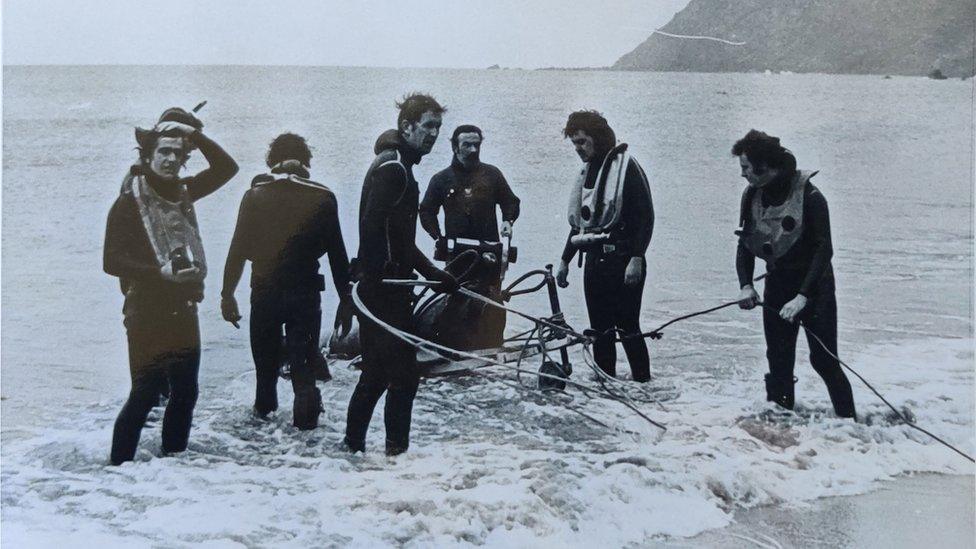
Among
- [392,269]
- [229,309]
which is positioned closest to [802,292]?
[392,269]

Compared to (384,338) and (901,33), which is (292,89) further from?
(901,33)

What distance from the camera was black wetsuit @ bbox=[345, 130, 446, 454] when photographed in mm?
3213

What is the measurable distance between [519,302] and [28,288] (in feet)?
6.47

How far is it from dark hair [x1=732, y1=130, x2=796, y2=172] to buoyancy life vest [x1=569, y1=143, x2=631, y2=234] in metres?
0.47

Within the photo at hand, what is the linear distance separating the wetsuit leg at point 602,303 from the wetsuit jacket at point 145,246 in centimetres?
150

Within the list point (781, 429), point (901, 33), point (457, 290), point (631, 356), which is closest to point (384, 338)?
point (457, 290)

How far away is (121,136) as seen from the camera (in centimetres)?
354

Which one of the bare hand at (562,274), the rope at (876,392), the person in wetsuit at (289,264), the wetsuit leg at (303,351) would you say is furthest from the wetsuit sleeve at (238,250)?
the rope at (876,392)

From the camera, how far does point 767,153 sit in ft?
11.6

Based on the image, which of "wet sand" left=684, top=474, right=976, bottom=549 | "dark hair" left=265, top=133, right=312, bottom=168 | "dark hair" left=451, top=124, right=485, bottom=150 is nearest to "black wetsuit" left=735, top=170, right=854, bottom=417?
"wet sand" left=684, top=474, right=976, bottom=549

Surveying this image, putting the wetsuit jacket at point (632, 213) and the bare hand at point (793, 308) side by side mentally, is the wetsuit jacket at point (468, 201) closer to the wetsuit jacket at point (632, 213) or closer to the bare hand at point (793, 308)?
the wetsuit jacket at point (632, 213)

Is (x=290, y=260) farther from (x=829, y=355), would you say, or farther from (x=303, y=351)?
(x=829, y=355)

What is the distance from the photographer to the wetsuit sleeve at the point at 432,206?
12.1 feet

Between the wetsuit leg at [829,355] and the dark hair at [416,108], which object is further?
the wetsuit leg at [829,355]
